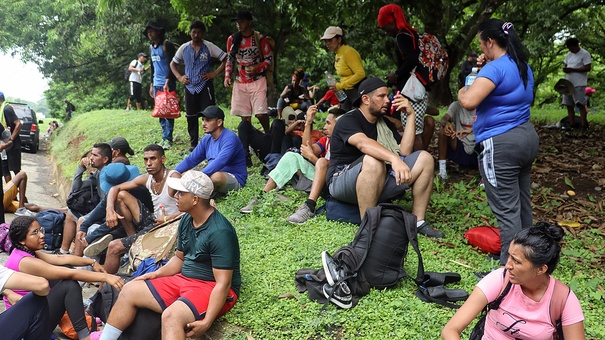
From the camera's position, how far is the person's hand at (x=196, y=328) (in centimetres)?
425

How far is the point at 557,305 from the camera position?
3.25 metres

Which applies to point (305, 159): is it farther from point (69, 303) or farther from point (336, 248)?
point (69, 303)

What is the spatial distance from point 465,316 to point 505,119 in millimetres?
2089

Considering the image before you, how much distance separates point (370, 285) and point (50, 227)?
482cm

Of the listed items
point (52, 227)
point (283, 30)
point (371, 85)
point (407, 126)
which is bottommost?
point (52, 227)

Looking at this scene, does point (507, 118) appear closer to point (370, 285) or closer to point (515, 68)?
point (515, 68)

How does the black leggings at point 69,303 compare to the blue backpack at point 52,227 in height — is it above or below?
above

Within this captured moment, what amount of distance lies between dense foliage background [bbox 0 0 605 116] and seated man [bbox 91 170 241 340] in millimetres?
4721

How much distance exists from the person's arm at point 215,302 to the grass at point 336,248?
279 millimetres

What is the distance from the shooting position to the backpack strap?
128 inches

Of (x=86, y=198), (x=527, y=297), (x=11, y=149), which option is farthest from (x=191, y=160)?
(x=527, y=297)

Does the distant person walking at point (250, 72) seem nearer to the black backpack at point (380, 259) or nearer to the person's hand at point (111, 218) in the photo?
the person's hand at point (111, 218)

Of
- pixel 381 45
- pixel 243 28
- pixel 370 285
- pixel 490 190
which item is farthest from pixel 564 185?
pixel 381 45

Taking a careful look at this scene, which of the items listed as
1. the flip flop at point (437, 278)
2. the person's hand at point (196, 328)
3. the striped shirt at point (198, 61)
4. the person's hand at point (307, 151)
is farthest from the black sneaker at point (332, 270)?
the striped shirt at point (198, 61)
